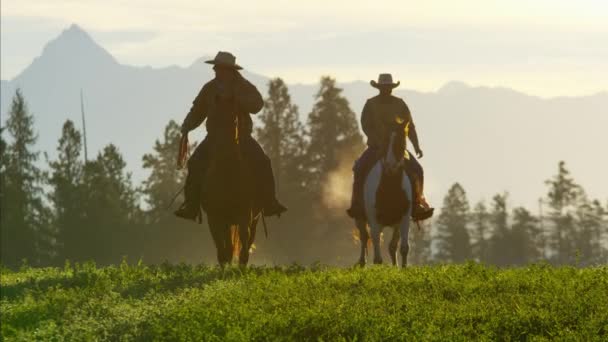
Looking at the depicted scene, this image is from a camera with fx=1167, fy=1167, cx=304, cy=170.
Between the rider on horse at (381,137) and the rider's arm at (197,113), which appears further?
the rider on horse at (381,137)

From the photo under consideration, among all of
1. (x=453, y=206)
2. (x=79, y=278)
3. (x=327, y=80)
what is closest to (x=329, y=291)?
(x=79, y=278)

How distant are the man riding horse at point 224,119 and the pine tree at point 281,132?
68.9m

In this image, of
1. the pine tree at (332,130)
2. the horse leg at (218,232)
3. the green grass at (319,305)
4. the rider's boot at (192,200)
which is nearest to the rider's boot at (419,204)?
the green grass at (319,305)

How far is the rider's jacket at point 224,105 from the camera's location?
61.4 feet

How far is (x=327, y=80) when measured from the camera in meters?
85.6

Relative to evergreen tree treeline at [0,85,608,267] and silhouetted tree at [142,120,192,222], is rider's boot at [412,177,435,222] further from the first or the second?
silhouetted tree at [142,120,192,222]

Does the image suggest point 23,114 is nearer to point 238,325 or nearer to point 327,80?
point 327,80

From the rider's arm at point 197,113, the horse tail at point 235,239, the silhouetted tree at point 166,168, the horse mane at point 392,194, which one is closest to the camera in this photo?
the rider's arm at point 197,113

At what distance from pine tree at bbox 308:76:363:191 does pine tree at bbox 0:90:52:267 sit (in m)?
21.4

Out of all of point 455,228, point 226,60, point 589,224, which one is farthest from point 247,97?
point 589,224

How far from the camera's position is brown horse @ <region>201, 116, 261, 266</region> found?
18672 millimetres

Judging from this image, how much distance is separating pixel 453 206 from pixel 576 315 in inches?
4699

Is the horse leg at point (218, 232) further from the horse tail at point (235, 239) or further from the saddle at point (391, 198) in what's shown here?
the saddle at point (391, 198)

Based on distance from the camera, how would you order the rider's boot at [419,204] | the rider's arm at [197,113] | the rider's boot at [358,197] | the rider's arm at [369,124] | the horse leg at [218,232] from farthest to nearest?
the rider's boot at [358,197] < the rider's arm at [369,124] < the rider's boot at [419,204] < the horse leg at [218,232] < the rider's arm at [197,113]
